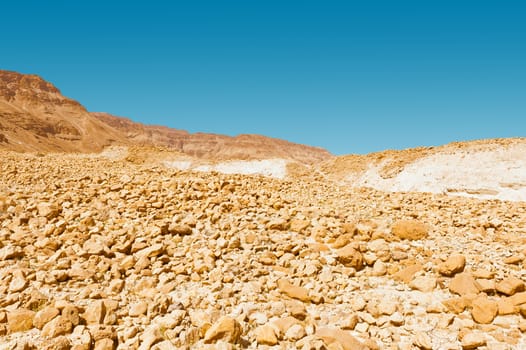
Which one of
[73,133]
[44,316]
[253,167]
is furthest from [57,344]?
[73,133]

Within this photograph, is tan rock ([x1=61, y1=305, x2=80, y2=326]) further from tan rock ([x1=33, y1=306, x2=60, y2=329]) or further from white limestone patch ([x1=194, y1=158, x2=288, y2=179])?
white limestone patch ([x1=194, y1=158, x2=288, y2=179])

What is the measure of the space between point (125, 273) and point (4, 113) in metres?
91.7

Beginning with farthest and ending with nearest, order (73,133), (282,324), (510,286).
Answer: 1. (73,133)
2. (510,286)
3. (282,324)

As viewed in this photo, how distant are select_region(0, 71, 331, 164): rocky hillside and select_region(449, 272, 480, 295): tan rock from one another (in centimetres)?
4183

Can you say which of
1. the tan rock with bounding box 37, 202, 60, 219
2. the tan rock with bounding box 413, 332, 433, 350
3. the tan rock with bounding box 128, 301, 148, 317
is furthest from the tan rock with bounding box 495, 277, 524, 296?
the tan rock with bounding box 37, 202, 60, 219

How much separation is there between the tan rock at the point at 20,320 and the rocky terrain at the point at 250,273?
0.5 inches

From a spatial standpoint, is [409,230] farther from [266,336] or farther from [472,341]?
[266,336]

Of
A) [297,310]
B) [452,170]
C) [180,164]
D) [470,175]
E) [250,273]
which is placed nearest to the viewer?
[297,310]

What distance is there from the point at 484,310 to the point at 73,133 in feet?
321

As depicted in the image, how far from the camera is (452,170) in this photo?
653 inches

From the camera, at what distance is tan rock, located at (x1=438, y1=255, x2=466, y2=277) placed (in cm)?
434

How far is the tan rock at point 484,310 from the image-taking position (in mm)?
3508

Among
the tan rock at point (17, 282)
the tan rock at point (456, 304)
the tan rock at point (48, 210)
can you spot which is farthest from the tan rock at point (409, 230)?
the tan rock at point (48, 210)

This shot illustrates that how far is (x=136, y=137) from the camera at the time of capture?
413ft
